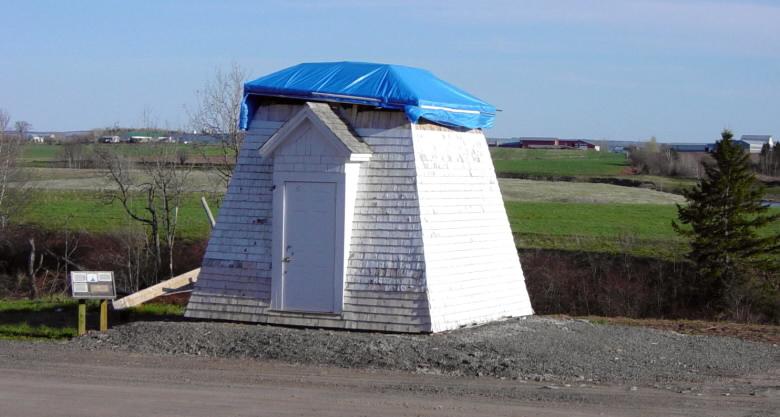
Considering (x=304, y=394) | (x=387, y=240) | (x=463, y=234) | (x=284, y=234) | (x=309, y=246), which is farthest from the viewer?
(x=463, y=234)

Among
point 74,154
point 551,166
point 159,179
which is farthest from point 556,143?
point 159,179

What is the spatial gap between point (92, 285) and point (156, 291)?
1.61m

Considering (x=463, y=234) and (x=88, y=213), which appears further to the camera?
(x=88, y=213)

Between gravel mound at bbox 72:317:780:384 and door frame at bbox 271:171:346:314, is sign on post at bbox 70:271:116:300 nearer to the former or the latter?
gravel mound at bbox 72:317:780:384

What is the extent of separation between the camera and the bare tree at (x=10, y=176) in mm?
43875

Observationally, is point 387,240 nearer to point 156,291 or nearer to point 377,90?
point 377,90

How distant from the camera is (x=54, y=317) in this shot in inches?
707

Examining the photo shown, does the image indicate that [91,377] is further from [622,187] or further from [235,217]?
[622,187]

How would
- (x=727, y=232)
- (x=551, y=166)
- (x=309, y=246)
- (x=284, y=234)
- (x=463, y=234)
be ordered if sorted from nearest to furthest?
(x=309, y=246), (x=284, y=234), (x=463, y=234), (x=727, y=232), (x=551, y=166)

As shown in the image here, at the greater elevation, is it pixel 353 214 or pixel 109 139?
pixel 109 139

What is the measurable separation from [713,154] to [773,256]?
4765 mm

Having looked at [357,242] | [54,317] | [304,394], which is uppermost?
[357,242]

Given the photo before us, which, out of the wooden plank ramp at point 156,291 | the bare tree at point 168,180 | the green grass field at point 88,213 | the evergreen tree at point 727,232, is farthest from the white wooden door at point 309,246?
the green grass field at point 88,213

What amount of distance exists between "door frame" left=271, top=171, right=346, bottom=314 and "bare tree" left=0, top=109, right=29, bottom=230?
30605 millimetres
